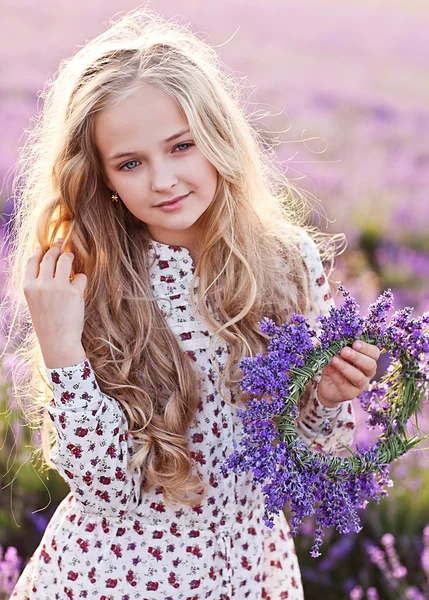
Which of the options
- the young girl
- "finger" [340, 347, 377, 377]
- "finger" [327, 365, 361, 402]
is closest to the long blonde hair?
the young girl

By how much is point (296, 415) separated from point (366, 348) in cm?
22

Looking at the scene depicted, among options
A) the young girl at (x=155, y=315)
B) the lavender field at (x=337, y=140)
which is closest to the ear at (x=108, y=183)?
the young girl at (x=155, y=315)

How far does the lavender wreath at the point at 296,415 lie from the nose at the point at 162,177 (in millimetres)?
383

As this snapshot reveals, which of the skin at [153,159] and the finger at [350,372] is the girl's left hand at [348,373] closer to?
the finger at [350,372]

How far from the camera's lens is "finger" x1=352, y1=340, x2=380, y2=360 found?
1656 mm

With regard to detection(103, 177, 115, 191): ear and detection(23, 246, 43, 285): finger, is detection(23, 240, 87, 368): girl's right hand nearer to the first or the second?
detection(23, 246, 43, 285): finger

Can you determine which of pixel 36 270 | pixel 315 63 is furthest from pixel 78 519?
pixel 315 63

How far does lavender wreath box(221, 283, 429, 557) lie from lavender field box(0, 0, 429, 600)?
65 centimetres

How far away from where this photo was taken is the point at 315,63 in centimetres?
845

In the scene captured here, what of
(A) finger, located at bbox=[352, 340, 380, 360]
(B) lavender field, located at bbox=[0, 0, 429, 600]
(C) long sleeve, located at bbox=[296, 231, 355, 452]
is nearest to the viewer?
(A) finger, located at bbox=[352, 340, 380, 360]

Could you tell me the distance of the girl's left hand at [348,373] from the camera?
1674 millimetres

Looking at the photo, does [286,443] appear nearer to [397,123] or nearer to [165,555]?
[165,555]

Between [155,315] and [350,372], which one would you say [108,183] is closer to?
[155,315]

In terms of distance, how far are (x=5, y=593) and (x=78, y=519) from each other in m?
0.88
